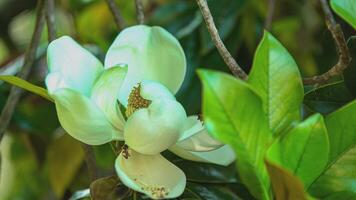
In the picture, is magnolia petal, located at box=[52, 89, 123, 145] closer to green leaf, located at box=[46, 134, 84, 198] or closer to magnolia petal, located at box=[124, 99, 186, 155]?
magnolia petal, located at box=[124, 99, 186, 155]

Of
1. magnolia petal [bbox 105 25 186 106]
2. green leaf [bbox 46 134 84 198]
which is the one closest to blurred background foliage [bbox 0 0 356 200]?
green leaf [bbox 46 134 84 198]

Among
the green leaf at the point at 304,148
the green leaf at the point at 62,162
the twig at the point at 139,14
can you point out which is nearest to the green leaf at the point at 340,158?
the green leaf at the point at 304,148

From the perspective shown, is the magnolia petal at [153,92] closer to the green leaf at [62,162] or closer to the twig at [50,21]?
the twig at [50,21]

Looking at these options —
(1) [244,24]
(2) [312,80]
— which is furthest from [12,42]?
(2) [312,80]

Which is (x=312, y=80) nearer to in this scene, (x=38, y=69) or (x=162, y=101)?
(x=162, y=101)

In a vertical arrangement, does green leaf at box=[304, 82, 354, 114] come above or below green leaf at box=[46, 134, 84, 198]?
above

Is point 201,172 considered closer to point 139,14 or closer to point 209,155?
point 209,155
